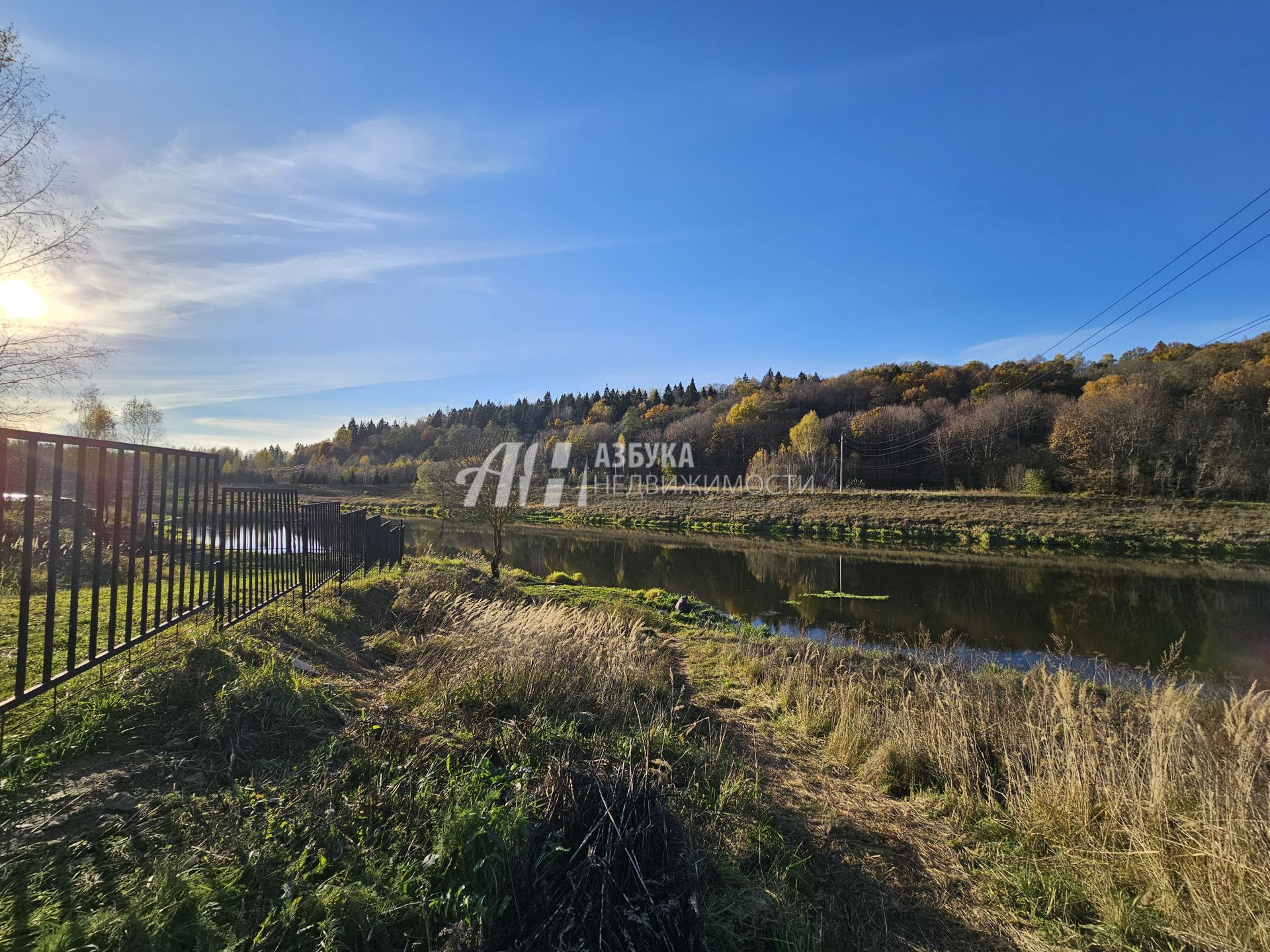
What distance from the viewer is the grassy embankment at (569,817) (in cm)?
254

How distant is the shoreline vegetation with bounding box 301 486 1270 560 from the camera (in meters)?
33.6

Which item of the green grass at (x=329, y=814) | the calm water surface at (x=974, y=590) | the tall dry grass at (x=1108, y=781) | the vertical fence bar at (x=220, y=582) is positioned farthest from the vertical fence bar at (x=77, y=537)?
the calm water surface at (x=974, y=590)

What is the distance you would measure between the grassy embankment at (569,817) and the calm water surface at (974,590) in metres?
10.6

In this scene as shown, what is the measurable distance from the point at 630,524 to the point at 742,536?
38.1ft

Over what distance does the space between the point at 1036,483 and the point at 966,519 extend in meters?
12.0

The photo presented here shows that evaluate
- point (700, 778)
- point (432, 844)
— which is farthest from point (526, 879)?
point (700, 778)

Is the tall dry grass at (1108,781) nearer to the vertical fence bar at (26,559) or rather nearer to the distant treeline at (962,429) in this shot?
the vertical fence bar at (26,559)

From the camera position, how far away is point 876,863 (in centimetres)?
404

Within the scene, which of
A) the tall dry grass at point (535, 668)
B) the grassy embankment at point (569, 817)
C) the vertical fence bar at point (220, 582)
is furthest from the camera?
the vertical fence bar at point (220, 582)

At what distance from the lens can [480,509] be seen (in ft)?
69.6

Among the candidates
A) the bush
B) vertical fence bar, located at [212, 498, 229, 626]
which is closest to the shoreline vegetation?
the bush
